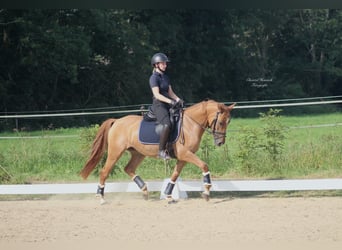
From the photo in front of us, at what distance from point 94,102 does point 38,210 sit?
820 inches

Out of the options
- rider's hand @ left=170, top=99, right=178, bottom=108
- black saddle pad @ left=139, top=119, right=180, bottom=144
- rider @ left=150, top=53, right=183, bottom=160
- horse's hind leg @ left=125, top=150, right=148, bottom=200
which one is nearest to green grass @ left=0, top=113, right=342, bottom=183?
horse's hind leg @ left=125, top=150, right=148, bottom=200

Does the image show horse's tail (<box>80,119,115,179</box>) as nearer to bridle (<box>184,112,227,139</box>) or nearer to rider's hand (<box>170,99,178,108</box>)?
rider's hand (<box>170,99,178,108</box>)

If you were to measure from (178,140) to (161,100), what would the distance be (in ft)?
2.11

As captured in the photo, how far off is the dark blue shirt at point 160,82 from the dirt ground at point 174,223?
1.64 m

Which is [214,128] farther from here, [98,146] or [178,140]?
[98,146]

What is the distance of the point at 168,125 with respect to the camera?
8.87 meters

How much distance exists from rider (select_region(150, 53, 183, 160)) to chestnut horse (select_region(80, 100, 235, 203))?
0.20 m

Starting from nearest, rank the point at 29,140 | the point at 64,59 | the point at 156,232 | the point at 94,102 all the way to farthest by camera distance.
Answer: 1. the point at 156,232
2. the point at 29,140
3. the point at 64,59
4. the point at 94,102

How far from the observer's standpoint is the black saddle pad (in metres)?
9.03

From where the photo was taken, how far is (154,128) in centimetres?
916

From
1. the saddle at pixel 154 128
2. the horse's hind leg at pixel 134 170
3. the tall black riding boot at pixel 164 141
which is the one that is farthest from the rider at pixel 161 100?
the horse's hind leg at pixel 134 170

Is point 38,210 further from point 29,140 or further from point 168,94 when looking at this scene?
point 29,140

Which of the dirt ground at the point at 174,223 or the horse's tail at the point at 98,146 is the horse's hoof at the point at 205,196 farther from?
the horse's tail at the point at 98,146

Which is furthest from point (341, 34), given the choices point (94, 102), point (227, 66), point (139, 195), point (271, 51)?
point (139, 195)
